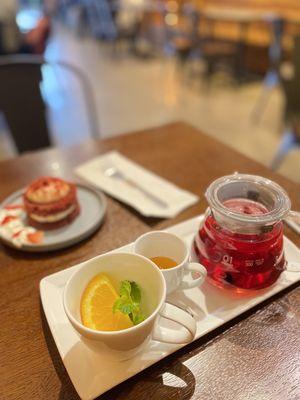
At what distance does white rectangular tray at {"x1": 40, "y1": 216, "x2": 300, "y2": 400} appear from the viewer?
437 mm

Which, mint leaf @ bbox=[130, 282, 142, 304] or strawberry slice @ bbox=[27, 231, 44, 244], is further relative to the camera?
strawberry slice @ bbox=[27, 231, 44, 244]

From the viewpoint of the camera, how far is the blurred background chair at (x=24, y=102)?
4.17 ft

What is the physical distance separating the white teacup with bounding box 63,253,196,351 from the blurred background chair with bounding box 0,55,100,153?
0.97 m

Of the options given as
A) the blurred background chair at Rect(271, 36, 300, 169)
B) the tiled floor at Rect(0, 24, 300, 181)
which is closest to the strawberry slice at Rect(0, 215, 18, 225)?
the blurred background chair at Rect(271, 36, 300, 169)

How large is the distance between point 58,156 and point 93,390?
2.29ft

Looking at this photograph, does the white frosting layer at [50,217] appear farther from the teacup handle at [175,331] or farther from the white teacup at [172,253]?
the teacup handle at [175,331]

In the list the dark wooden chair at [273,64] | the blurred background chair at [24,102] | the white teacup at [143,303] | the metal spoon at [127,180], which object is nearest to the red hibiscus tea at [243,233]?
the white teacup at [143,303]

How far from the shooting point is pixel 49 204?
2.27 feet

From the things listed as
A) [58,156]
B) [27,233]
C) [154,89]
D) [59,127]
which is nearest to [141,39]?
[154,89]

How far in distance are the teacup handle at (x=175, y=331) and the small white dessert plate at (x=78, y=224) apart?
29 centimetres

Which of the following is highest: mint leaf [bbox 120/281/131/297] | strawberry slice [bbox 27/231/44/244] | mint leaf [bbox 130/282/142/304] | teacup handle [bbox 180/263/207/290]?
mint leaf [bbox 120/281/131/297]

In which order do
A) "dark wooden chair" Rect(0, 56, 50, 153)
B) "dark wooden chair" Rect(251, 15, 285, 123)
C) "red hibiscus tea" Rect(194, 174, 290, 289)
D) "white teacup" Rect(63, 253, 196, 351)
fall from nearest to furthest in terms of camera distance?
"white teacup" Rect(63, 253, 196, 351), "red hibiscus tea" Rect(194, 174, 290, 289), "dark wooden chair" Rect(0, 56, 50, 153), "dark wooden chair" Rect(251, 15, 285, 123)

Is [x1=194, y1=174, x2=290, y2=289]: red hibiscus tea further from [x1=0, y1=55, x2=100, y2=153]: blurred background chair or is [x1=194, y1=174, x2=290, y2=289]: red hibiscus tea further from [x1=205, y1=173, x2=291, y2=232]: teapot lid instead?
[x1=0, y1=55, x2=100, y2=153]: blurred background chair

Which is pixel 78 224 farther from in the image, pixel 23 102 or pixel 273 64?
pixel 273 64
